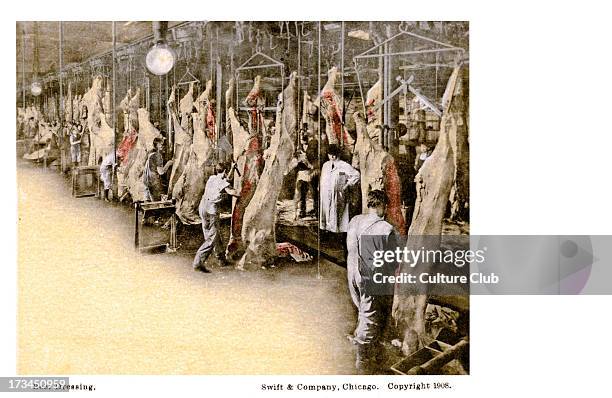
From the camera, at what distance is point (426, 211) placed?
10.7 ft

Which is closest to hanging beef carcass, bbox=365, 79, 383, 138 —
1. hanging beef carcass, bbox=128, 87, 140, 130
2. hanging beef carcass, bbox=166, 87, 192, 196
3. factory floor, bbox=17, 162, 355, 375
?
factory floor, bbox=17, 162, 355, 375

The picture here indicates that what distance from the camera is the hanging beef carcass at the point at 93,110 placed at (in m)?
3.48

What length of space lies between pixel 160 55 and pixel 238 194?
962 millimetres

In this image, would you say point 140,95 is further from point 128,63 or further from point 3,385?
point 3,385

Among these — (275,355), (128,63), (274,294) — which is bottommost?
(275,355)

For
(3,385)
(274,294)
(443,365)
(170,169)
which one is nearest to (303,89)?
(170,169)

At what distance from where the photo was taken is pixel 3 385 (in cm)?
334

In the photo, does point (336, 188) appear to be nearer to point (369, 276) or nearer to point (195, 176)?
point (369, 276)

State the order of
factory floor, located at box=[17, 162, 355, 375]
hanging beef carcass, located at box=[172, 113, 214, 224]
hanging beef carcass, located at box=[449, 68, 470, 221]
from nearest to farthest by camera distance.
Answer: hanging beef carcass, located at box=[449, 68, 470, 221] < factory floor, located at box=[17, 162, 355, 375] < hanging beef carcass, located at box=[172, 113, 214, 224]

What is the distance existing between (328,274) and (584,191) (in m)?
1.54

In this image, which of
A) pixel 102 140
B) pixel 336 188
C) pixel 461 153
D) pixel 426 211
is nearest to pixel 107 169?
pixel 102 140

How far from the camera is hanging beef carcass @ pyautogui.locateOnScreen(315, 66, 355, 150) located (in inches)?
129

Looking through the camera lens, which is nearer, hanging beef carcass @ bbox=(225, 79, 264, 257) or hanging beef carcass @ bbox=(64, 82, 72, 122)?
hanging beef carcass @ bbox=(225, 79, 264, 257)

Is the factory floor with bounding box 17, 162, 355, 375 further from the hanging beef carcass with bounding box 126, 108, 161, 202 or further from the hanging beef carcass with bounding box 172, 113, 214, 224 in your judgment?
the hanging beef carcass with bounding box 126, 108, 161, 202
